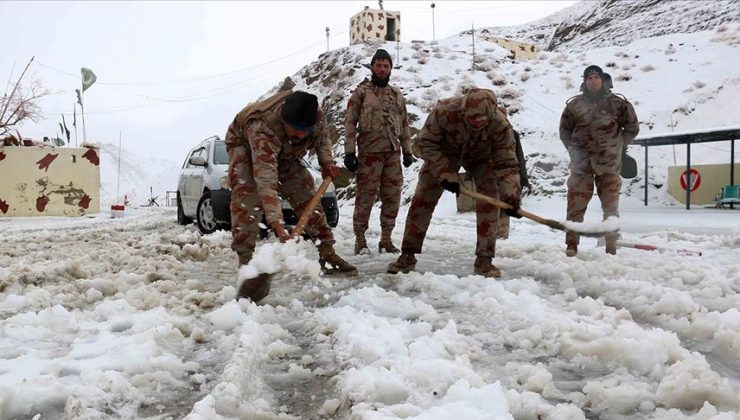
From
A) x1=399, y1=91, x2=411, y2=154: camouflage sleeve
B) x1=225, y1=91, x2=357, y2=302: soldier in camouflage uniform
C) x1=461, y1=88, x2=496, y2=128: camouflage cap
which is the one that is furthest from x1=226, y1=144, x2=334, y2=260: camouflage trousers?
x1=399, y1=91, x2=411, y2=154: camouflage sleeve

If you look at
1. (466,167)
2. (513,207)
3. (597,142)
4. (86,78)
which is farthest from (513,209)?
(86,78)

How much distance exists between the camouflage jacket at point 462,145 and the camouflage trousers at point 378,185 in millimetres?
1190

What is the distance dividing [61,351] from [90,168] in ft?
46.7

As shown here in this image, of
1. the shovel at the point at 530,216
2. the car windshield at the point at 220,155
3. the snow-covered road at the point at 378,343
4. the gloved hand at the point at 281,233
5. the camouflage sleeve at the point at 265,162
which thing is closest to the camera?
the snow-covered road at the point at 378,343

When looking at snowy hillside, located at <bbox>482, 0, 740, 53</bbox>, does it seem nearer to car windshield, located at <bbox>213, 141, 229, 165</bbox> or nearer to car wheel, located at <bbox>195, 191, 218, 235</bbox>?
car windshield, located at <bbox>213, 141, 229, 165</bbox>

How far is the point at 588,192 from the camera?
5523 mm

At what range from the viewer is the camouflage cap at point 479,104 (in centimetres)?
400

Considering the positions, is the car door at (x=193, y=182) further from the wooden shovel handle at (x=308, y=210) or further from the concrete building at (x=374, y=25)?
the concrete building at (x=374, y=25)

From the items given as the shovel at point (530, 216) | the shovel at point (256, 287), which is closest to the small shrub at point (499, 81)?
the shovel at point (530, 216)

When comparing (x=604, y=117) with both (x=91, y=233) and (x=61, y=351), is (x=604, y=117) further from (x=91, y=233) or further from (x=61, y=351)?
(x=91, y=233)

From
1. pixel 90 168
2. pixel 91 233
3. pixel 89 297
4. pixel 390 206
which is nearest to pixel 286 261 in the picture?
pixel 89 297

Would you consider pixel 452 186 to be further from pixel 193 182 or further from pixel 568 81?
pixel 568 81

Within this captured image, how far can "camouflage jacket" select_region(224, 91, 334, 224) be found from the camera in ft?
13.2

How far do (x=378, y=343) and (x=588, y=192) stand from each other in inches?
147
